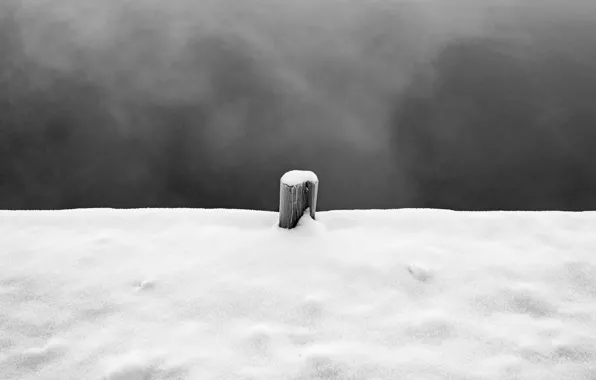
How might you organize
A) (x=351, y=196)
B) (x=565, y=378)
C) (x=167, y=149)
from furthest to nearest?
(x=167, y=149) → (x=351, y=196) → (x=565, y=378)

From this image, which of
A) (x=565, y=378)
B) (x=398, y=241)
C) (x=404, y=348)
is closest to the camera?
(x=565, y=378)

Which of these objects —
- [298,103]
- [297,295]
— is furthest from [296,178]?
[298,103]

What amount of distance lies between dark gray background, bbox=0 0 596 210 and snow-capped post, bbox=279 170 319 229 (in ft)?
9.97

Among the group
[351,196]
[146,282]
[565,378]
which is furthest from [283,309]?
[351,196]

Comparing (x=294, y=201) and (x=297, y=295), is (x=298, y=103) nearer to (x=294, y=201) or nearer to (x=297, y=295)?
(x=294, y=201)

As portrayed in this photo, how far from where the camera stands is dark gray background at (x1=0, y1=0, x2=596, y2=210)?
573 centimetres

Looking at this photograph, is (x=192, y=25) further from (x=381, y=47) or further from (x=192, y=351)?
(x=192, y=351)

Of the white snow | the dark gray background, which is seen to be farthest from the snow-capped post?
the dark gray background

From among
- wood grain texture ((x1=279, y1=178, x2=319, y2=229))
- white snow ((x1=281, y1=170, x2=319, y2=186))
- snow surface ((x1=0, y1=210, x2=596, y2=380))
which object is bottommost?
snow surface ((x1=0, y1=210, x2=596, y2=380))

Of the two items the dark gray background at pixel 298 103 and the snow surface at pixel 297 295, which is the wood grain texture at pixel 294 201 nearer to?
the snow surface at pixel 297 295

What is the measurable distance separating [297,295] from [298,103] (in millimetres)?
5000

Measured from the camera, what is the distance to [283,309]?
2.08m

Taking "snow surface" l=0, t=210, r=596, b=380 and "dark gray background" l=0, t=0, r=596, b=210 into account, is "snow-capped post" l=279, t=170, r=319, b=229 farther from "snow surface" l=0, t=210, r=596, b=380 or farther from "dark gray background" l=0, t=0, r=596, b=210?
"dark gray background" l=0, t=0, r=596, b=210

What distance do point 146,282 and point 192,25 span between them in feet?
Result: 23.4
